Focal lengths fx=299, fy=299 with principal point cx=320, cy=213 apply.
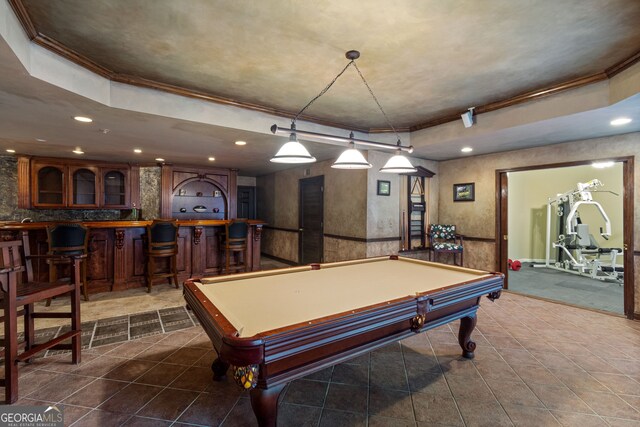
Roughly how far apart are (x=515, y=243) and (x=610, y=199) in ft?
6.92

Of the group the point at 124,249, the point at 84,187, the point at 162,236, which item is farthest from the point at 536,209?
the point at 84,187

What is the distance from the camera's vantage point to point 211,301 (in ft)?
5.90

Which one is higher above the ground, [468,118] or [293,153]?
[468,118]

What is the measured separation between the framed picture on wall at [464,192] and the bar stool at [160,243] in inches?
197

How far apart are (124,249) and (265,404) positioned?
4.43m

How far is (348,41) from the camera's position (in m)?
2.35

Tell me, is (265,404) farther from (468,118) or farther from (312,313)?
(468,118)

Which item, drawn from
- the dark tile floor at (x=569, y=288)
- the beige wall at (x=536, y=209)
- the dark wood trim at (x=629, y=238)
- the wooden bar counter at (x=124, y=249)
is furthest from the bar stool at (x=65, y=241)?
the beige wall at (x=536, y=209)

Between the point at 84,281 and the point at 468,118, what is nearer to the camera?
the point at 468,118

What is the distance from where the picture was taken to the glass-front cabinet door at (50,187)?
6.11 meters

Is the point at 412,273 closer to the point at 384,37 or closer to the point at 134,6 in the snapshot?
A: the point at 384,37
